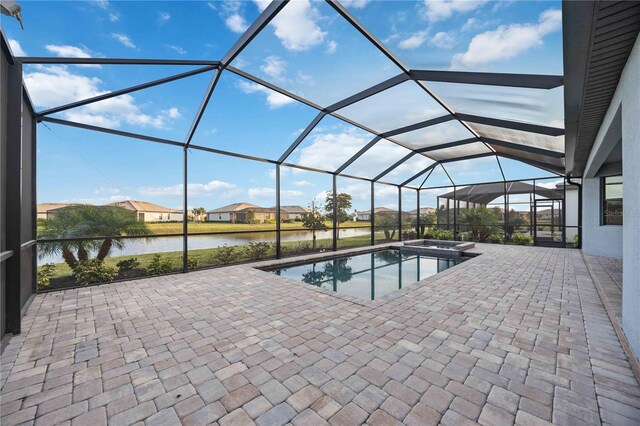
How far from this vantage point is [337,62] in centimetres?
421

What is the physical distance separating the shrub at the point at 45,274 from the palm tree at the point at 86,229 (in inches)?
10.0

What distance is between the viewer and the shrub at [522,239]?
10.4 metres

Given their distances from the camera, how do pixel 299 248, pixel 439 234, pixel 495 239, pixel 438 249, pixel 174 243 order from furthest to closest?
pixel 439 234 < pixel 495 239 < pixel 299 248 < pixel 438 249 < pixel 174 243

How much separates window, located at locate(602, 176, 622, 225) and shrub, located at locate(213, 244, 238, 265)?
10.8 metres

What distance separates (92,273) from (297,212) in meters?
6.66

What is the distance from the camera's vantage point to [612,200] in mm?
7254

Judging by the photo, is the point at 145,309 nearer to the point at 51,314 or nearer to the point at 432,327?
the point at 51,314

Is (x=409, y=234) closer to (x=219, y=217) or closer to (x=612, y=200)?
(x=612, y=200)

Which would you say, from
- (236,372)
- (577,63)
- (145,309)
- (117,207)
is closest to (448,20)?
(577,63)

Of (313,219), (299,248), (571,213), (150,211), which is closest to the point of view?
(150,211)

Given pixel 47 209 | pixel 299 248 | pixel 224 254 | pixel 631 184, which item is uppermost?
pixel 631 184

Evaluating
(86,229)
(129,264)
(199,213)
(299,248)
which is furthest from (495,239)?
(86,229)

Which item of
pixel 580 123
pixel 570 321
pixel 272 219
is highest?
pixel 580 123

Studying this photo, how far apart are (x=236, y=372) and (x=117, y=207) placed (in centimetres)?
611
